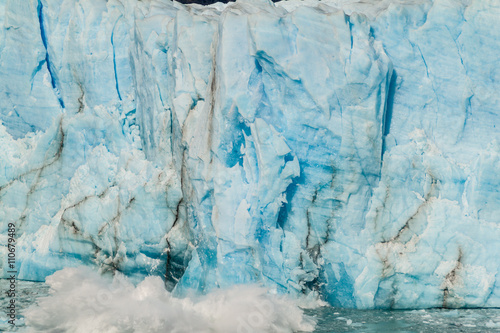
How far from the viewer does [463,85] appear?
6992 mm

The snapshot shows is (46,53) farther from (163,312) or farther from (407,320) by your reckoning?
(407,320)

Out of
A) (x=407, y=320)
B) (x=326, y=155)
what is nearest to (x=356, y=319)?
(x=407, y=320)

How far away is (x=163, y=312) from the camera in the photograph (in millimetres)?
6336

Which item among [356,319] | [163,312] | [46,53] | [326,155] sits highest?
[46,53]

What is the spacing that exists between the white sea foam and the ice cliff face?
1.19 feet

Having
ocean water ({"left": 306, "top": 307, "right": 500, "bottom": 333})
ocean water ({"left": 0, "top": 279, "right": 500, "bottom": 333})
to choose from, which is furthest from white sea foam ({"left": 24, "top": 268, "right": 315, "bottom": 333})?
ocean water ({"left": 306, "top": 307, "right": 500, "bottom": 333})

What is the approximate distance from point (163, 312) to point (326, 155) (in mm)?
2257

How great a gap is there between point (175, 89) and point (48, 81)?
6.97ft

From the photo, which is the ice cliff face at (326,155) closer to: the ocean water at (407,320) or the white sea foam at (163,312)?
the ocean water at (407,320)

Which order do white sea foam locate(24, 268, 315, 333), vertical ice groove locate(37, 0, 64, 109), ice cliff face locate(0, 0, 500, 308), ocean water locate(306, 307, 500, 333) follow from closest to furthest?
ocean water locate(306, 307, 500, 333) → white sea foam locate(24, 268, 315, 333) → ice cliff face locate(0, 0, 500, 308) → vertical ice groove locate(37, 0, 64, 109)

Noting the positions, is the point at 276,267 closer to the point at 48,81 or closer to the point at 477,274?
the point at 477,274

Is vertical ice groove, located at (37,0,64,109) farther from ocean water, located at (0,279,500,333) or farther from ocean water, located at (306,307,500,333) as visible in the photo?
ocean water, located at (306,307,500,333)

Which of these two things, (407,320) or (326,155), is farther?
(326,155)

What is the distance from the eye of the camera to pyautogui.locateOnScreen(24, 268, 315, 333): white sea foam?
6.18m
